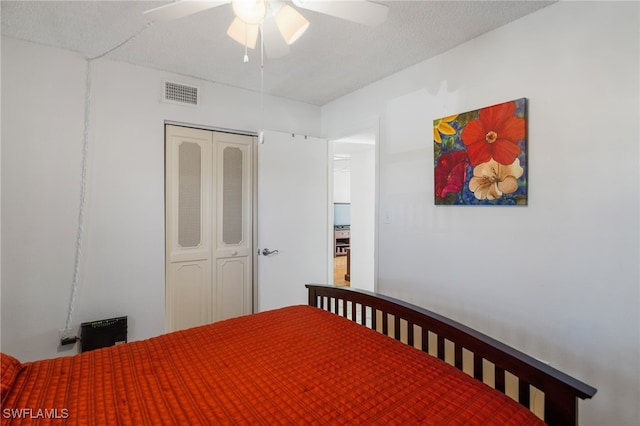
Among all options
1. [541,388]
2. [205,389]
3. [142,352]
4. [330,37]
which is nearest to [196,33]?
[330,37]

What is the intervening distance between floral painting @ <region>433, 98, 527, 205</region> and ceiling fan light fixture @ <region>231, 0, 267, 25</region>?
1485mm

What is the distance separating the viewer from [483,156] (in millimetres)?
2047

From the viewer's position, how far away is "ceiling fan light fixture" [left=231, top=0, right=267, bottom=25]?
1.28 metres

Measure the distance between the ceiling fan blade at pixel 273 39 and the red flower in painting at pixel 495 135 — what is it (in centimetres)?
130

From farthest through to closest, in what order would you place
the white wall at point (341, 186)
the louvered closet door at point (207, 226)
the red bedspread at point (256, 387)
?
the white wall at point (341, 186)
the louvered closet door at point (207, 226)
the red bedspread at point (256, 387)

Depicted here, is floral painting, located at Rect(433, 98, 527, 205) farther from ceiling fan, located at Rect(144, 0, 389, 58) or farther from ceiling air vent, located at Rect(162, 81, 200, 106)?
ceiling air vent, located at Rect(162, 81, 200, 106)

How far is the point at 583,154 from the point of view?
1.64 meters

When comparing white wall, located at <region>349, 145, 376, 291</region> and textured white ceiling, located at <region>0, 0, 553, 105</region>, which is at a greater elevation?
textured white ceiling, located at <region>0, 0, 553, 105</region>

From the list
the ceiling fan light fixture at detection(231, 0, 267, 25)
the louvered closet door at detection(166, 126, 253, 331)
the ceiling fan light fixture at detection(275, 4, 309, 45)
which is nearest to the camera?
the ceiling fan light fixture at detection(231, 0, 267, 25)

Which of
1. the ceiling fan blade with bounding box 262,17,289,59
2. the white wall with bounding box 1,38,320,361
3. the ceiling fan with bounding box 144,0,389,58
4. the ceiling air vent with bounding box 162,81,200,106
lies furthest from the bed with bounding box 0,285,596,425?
the ceiling air vent with bounding box 162,81,200,106

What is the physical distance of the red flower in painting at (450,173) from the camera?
7.10 ft

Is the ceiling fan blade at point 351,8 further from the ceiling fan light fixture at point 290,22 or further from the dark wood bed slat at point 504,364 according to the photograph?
the dark wood bed slat at point 504,364

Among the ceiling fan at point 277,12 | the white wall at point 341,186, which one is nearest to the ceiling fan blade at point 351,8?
the ceiling fan at point 277,12

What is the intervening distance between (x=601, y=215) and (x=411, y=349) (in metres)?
1.16
